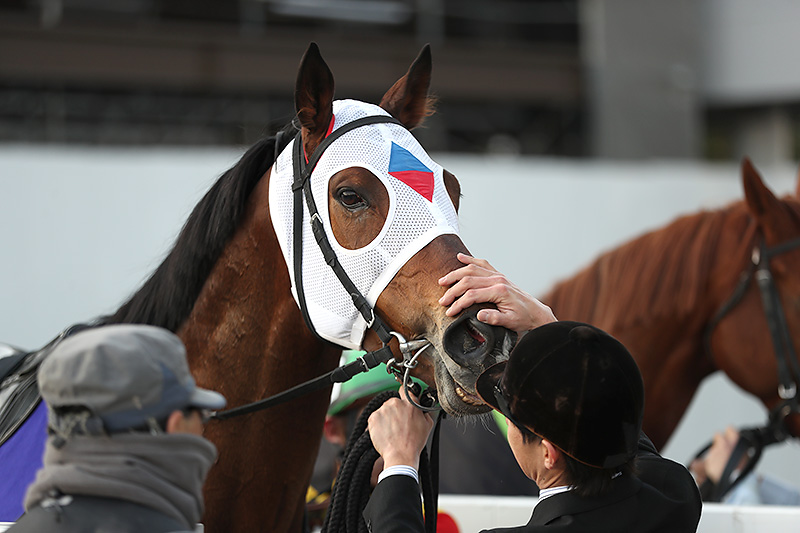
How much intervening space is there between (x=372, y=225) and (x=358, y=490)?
0.57 m

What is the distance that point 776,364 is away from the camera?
3139 millimetres

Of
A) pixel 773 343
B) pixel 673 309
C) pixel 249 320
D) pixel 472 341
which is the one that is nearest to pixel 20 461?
pixel 249 320

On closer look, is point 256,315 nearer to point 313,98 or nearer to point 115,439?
point 313,98

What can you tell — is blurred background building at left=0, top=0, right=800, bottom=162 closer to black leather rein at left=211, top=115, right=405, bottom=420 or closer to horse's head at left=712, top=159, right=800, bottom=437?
horse's head at left=712, top=159, right=800, bottom=437

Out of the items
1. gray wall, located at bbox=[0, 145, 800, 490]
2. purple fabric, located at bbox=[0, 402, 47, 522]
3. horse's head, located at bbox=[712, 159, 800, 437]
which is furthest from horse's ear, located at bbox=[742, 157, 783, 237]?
purple fabric, located at bbox=[0, 402, 47, 522]

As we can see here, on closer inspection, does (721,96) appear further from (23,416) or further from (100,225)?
(23,416)

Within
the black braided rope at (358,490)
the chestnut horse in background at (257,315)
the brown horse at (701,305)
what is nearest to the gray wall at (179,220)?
the brown horse at (701,305)

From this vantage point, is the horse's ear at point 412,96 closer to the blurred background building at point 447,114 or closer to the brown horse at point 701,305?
the brown horse at point 701,305

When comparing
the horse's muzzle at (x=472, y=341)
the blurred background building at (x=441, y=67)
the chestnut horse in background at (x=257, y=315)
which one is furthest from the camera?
the blurred background building at (x=441, y=67)

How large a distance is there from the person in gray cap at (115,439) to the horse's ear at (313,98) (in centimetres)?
80

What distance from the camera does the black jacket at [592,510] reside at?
1.27 metres

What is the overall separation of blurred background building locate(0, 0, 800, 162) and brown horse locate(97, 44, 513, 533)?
20.3 ft

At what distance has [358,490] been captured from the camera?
1633 millimetres

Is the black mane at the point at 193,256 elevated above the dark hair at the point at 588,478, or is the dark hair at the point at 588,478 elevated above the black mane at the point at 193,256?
the black mane at the point at 193,256
